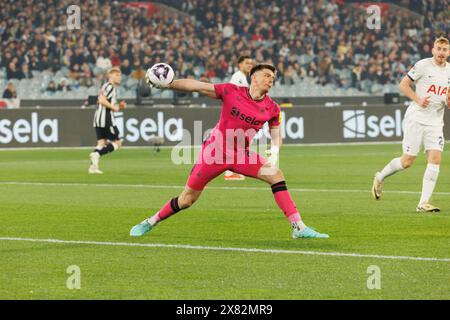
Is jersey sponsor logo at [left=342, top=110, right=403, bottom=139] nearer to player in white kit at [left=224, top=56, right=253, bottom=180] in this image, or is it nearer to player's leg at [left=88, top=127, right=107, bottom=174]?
player's leg at [left=88, top=127, right=107, bottom=174]

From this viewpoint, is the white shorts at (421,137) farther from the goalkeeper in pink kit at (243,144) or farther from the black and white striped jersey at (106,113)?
the black and white striped jersey at (106,113)

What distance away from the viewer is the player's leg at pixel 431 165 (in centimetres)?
1485

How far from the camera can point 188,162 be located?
28219 millimetres

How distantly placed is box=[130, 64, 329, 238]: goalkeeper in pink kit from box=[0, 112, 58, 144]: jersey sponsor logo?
807 inches

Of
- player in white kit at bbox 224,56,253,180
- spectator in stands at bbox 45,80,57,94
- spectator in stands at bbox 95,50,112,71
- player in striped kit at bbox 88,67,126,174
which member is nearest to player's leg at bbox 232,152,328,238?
player in white kit at bbox 224,56,253,180

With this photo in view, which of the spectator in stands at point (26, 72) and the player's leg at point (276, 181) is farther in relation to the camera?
the spectator in stands at point (26, 72)

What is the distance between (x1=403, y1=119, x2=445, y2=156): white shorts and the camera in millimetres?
14930

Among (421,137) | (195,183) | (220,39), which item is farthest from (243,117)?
(220,39)

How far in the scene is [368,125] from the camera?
35.7m

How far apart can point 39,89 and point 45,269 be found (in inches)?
1083

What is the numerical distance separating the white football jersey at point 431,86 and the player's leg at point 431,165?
15cm

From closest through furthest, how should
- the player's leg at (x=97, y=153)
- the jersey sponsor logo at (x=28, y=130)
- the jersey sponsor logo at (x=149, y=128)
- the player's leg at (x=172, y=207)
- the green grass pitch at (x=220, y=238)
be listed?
the green grass pitch at (x=220, y=238) → the player's leg at (x=172, y=207) → the player's leg at (x=97, y=153) → the jersey sponsor logo at (x=28, y=130) → the jersey sponsor logo at (x=149, y=128)

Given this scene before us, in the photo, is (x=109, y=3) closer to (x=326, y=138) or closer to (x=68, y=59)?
(x=68, y=59)

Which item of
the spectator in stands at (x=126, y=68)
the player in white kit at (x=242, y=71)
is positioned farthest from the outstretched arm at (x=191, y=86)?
the spectator in stands at (x=126, y=68)
